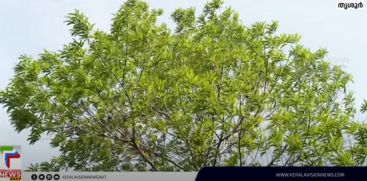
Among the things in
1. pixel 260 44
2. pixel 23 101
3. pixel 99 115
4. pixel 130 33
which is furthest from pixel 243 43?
pixel 23 101

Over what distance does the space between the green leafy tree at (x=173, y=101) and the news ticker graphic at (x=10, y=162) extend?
4926mm

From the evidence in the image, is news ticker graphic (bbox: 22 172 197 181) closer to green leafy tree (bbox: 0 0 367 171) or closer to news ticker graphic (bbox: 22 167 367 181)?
news ticker graphic (bbox: 22 167 367 181)

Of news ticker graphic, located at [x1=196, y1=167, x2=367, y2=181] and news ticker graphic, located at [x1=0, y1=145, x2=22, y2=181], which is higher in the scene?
news ticker graphic, located at [x1=0, y1=145, x2=22, y2=181]

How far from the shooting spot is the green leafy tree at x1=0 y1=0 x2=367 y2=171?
17.8m

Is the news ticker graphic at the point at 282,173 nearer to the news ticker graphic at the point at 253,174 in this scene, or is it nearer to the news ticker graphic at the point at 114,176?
the news ticker graphic at the point at 253,174

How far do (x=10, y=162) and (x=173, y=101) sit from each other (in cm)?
583

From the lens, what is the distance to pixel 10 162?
1321 centimetres

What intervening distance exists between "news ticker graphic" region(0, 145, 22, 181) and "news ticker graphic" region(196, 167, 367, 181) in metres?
4.05

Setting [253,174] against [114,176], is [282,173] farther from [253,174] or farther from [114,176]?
[114,176]

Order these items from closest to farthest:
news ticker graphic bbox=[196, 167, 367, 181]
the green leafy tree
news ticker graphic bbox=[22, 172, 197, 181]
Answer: news ticker graphic bbox=[196, 167, 367, 181] → news ticker graphic bbox=[22, 172, 197, 181] → the green leafy tree

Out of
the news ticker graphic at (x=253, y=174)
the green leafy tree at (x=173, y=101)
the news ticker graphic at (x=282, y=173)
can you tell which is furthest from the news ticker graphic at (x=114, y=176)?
the green leafy tree at (x=173, y=101)

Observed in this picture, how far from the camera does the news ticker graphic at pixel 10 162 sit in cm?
1310

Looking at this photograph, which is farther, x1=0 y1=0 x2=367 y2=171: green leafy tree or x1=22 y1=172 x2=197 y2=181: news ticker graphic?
x1=0 y1=0 x2=367 y2=171: green leafy tree

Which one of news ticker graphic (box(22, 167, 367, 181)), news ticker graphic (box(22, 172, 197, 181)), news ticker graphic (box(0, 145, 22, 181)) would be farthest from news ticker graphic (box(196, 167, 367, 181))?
news ticker graphic (box(0, 145, 22, 181))
